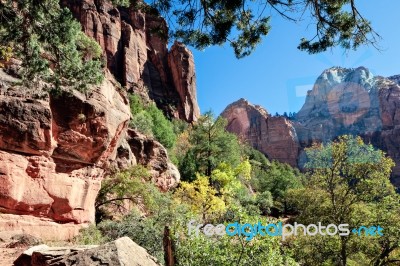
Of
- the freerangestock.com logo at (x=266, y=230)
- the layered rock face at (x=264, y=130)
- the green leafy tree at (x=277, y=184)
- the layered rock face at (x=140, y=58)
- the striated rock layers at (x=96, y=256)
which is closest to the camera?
the striated rock layers at (x=96, y=256)

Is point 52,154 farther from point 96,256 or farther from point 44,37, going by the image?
point 96,256

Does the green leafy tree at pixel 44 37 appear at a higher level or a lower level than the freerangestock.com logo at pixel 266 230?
higher

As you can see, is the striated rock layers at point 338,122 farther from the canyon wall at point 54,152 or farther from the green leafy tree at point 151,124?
the canyon wall at point 54,152

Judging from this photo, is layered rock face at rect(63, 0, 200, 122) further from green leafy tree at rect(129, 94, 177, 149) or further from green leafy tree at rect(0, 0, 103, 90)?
green leafy tree at rect(0, 0, 103, 90)

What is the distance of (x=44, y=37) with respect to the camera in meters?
7.63

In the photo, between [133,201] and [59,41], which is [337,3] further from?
[133,201]

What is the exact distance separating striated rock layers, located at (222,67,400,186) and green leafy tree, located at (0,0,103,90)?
82478mm

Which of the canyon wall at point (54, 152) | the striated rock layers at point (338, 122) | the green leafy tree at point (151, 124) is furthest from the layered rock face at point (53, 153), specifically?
the striated rock layers at point (338, 122)

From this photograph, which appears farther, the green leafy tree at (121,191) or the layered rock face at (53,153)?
the green leafy tree at (121,191)

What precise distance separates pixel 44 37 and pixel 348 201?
1476 cm

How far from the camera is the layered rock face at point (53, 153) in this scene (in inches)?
474

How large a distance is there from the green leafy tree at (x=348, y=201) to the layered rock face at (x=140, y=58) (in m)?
41.4

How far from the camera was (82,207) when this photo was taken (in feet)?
47.0

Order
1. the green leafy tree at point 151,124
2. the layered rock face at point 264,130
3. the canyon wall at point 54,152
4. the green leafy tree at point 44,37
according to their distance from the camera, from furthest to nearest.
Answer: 1. the layered rock face at point 264,130
2. the green leafy tree at point 151,124
3. the canyon wall at point 54,152
4. the green leafy tree at point 44,37
